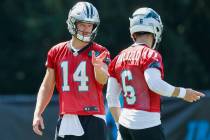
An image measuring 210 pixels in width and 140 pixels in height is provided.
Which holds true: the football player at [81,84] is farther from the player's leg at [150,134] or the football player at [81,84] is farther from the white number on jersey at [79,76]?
the player's leg at [150,134]

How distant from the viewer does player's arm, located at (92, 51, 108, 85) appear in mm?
7703

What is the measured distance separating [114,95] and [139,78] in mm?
442

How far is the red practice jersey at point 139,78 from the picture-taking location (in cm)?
733

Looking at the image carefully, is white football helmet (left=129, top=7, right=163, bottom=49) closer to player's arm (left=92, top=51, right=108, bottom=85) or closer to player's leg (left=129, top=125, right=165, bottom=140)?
player's arm (left=92, top=51, right=108, bottom=85)

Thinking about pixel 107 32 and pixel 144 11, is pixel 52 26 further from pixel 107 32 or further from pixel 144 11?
pixel 144 11

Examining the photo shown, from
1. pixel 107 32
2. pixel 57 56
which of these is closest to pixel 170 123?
pixel 57 56

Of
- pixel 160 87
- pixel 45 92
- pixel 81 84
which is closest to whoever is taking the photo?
pixel 160 87

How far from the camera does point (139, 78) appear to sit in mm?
7387

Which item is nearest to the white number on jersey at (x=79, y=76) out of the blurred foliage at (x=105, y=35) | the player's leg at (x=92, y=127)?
the player's leg at (x=92, y=127)

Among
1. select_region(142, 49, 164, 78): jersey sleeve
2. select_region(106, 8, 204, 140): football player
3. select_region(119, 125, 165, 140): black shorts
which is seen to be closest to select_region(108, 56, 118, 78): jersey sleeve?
select_region(106, 8, 204, 140): football player

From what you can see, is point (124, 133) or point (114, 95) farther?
point (114, 95)

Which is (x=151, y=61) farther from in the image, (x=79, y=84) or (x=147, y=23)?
(x=79, y=84)

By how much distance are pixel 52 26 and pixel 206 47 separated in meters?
3.97

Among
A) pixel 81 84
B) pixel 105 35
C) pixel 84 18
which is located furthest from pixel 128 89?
pixel 105 35
